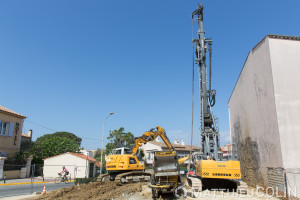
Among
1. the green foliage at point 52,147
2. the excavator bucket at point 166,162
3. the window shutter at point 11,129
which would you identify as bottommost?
the excavator bucket at point 166,162

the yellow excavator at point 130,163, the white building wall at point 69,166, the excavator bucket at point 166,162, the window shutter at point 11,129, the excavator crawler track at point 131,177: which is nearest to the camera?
the excavator bucket at point 166,162

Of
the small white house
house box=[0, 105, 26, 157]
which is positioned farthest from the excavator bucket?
house box=[0, 105, 26, 157]

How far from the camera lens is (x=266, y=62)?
15320 mm

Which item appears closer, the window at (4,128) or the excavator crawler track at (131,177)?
the excavator crawler track at (131,177)

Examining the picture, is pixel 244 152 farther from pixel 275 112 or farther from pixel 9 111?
pixel 9 111

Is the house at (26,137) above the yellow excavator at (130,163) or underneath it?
above

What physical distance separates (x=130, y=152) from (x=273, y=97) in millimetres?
10769

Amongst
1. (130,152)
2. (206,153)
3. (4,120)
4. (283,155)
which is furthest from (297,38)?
(4,120)

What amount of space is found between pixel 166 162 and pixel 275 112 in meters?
7.08

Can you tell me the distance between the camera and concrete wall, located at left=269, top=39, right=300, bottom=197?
13.2 m

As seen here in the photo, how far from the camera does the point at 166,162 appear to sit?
42.8 feet

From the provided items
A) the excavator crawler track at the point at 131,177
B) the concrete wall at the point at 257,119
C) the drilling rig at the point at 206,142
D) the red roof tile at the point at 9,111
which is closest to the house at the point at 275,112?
the concrete wall at the point at 257,119

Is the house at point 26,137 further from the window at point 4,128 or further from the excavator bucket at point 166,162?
the excavator bucket at point 166,162

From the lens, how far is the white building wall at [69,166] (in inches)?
1246
